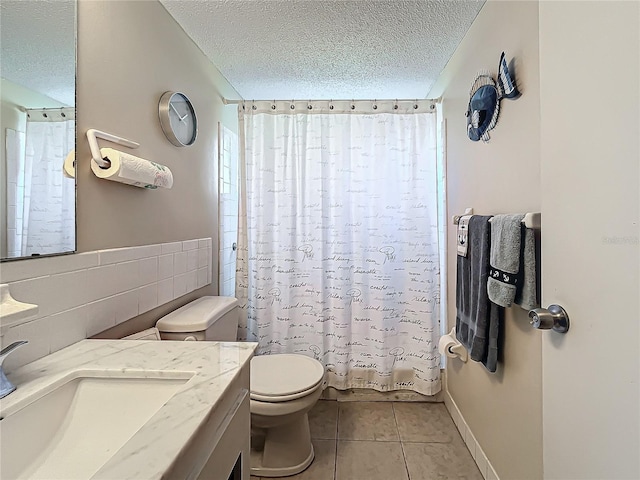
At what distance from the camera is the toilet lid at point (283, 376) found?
1.48 metres

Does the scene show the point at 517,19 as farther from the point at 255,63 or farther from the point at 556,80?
the point at 255,63

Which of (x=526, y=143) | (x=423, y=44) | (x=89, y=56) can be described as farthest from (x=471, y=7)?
(x=89, y=56)

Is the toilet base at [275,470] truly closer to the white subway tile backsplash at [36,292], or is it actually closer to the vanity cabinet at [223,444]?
the vanity cabinet at [223,444]

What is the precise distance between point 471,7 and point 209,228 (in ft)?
→ 5.91

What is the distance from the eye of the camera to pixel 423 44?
1824mm

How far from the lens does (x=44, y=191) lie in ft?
3.09

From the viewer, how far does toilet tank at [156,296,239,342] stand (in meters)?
Answer: 1.42

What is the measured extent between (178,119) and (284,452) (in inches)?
67.5

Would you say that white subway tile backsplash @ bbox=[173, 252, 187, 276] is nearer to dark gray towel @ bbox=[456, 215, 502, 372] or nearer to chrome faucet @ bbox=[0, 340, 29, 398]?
chrome faucet @ bbox=[0, 340, 29, 398]

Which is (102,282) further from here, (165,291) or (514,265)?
(514,265)

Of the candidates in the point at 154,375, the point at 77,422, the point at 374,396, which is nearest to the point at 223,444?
the point at 154,375

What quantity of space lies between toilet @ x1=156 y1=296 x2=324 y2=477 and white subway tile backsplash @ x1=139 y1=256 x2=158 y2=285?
0.61ft

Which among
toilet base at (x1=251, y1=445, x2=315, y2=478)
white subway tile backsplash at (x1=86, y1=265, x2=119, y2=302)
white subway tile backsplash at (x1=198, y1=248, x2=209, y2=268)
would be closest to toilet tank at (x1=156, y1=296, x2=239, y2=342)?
white subway tile backsplash at (x1=198, y1=248, x2=209, y2=268)

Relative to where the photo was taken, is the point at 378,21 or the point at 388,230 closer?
the point at 378,21
